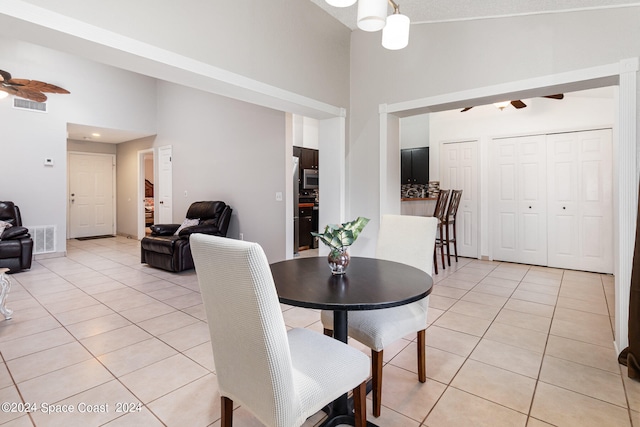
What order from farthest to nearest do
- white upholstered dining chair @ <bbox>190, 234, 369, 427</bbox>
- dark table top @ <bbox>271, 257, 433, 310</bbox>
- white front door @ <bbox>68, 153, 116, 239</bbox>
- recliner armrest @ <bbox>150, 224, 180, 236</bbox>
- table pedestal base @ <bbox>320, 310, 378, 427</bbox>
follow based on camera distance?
1. white front door @ <bbox>68, 153, 116, 239</bbox>
2. recliner armrest @ <bbox>150, 224, 180, 236</bbox>
3. table pedestal base @ <bbox>320, 310, 378, 427</bbox>
4. dark table top @ <bbox>271, 257, 433, 310</bbox>
5. white upholstered dining chair @ <bbox>190, 234, 369, 427</bbox>

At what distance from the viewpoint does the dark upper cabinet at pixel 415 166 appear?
20.4ft

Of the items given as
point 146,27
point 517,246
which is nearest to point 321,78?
point 146,27

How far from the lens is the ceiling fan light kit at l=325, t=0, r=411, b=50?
1.64 metres

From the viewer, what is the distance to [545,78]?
8.56 ft

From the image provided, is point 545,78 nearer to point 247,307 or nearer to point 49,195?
point 247,307

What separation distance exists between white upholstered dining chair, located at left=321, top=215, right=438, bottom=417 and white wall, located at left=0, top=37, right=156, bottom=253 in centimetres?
Answer: 632

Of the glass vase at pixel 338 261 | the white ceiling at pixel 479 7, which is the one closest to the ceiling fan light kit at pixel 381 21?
the glass vase at pixel 338 261

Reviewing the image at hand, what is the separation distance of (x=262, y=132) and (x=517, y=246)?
4.35 m

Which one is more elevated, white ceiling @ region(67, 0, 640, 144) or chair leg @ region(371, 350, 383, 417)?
white ceiling @ region(67, 0, 640, 144)

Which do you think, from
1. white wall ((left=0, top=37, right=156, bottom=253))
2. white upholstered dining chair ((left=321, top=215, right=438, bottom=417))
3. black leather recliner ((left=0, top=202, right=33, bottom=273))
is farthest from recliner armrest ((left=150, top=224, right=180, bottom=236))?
white upholstered dining chair ((left=321, top=215, right=438, bottom=417))

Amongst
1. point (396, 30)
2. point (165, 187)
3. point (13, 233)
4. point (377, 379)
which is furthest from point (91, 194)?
point (377, 379)

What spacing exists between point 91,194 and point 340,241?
28.5 ft

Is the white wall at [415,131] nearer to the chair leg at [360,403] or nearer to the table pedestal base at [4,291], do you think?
the chair leg at [360,403]

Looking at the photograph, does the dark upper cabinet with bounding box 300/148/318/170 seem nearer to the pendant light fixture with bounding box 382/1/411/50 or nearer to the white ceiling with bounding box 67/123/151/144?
the white ceiling with bounding box 67/123/151/144
